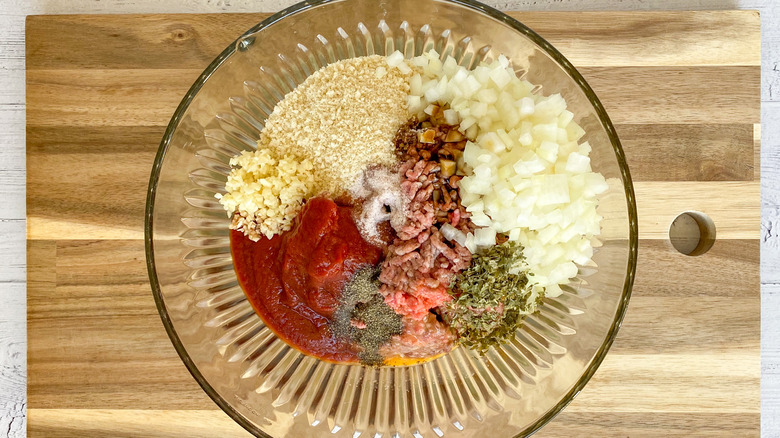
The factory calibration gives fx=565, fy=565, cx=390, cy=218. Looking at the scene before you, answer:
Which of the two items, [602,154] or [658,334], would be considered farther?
[658,334]

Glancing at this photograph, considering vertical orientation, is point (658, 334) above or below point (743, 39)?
below

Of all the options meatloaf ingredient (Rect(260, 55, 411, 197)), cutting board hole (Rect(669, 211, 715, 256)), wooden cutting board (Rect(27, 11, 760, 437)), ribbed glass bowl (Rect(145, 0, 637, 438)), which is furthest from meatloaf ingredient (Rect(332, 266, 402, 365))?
cutting board hole (Rect(669, 211, 715, 256))

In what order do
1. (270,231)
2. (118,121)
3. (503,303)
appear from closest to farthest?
(503,303) < (270,231) < (118,121)

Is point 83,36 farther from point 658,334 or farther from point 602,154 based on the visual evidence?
point 658,334

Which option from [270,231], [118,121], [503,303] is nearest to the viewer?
[503,303]

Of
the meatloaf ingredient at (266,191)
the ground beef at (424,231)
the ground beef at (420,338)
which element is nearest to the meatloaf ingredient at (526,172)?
the ground beef at (424,231)

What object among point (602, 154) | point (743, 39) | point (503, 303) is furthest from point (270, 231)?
point (743, 39)

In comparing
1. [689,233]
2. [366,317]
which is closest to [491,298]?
[366,317]
